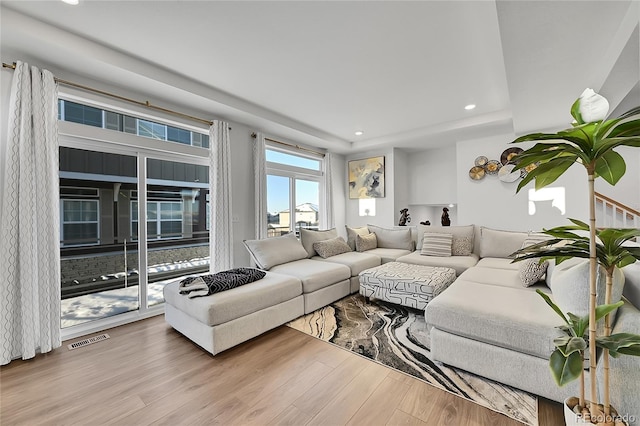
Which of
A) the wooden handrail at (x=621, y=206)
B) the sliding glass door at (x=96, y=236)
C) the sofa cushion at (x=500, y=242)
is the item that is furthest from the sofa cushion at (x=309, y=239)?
the wooden handrail at (x=621, y=206)

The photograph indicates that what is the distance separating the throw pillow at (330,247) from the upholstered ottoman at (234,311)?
1.12m

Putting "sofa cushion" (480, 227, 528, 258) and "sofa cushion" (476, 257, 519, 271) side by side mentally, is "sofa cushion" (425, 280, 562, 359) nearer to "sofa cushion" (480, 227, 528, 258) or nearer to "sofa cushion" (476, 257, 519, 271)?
"sofa cushion" (476, 257, 519, 271)

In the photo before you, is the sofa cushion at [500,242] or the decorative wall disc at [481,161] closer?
the sofa cushion at [500,242]

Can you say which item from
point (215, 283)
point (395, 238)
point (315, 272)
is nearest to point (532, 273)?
point (315, 272)

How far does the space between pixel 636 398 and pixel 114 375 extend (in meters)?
2.91

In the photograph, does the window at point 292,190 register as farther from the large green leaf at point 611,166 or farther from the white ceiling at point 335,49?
the large green leaf at point 611,166

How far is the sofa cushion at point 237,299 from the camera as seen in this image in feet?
6.95

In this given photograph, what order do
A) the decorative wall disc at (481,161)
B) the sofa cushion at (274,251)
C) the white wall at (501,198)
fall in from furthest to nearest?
the decorative wall disc at (481,161)
the white wall at (501,198)
the sofa cushion at (274,251)

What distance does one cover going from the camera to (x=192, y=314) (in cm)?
224

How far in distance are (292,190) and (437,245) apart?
8.71 feet

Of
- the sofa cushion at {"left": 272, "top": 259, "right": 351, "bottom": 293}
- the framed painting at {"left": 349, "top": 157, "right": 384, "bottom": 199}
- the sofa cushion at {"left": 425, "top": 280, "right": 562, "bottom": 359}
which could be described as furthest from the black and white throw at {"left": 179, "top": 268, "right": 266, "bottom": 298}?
the framed painting at {"left": 349, "top": 157, "right": 384, "bottom": 199}

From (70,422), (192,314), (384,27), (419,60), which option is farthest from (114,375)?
(419,60)

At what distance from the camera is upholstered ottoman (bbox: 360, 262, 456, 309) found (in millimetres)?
2693

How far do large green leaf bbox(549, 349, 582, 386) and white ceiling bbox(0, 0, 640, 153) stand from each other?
1.86 meters
